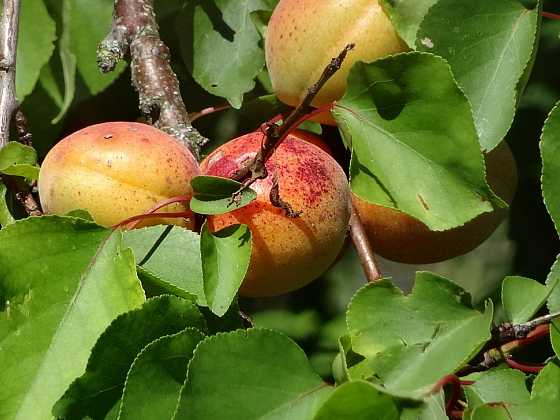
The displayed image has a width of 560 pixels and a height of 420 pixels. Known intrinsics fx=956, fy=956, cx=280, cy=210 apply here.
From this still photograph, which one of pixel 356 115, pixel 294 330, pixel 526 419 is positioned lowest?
pixel 294 330

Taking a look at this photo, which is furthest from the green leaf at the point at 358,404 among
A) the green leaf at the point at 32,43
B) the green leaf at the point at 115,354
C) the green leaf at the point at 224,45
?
the green leaf at the point at 32,43

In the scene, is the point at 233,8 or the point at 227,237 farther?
the point at 233,8

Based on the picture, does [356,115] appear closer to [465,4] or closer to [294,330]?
[465,4]

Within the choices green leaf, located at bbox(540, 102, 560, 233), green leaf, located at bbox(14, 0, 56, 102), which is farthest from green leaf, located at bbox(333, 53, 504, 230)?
green leaf, located at bbox(14, 0, 56, 102)

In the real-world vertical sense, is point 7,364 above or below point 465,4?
below

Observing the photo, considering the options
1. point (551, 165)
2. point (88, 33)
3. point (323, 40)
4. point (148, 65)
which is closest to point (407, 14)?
point (323, 40)

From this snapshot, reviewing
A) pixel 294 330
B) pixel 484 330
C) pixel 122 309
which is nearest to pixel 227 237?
pixel 122 309
